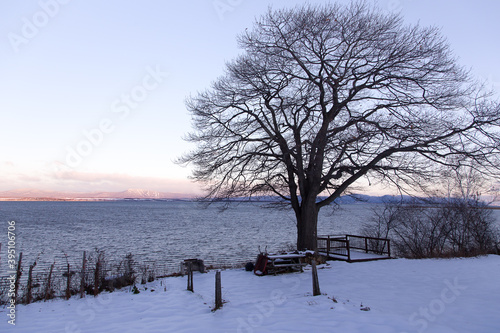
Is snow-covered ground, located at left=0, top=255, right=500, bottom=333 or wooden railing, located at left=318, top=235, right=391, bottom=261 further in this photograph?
wooden railing, located at left=318, top=235, right=391, bottom=261

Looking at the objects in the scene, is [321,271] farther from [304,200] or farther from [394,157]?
[394,157]

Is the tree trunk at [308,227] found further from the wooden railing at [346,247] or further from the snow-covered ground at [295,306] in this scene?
the snow-covered ground at [295,306]

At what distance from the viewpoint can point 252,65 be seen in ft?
51.6

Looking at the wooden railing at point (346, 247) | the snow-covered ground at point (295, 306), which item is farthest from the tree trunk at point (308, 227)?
the snow-covered ground at point (295, 306)

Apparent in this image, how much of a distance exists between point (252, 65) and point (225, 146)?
4.06 meters

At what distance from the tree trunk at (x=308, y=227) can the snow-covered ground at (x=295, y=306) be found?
2.44 m

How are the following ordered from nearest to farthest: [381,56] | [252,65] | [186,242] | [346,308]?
1. [346,308]
2. [381,56]
3. [252,65]
4. [186,242]

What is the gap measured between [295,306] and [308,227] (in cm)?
774

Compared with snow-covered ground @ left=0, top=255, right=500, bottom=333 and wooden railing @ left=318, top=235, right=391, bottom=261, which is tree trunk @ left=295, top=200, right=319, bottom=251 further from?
snow-covered ground @ left=0, top=255, right=500, bottom=333

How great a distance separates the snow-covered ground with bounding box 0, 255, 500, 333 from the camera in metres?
7.46

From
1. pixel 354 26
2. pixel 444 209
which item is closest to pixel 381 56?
pixel 354 26

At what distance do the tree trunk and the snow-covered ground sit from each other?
2.44 m

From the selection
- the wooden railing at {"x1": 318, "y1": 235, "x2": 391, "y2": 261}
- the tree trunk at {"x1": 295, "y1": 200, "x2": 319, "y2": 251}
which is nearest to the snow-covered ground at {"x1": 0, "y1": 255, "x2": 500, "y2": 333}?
the tree trunk at {"x1": 295, "y1": 200, "x2": 319, "y2": 251}

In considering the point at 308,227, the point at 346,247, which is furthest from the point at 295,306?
the point at 346,247
